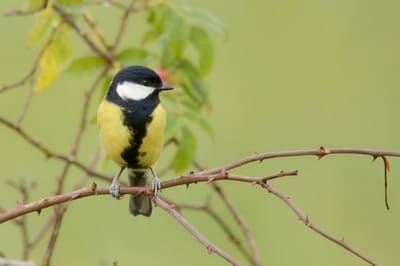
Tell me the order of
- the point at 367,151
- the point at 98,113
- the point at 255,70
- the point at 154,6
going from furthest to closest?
the point at 255,70 → the point at 154,6 → the point at 98,113 → the point at 367,151

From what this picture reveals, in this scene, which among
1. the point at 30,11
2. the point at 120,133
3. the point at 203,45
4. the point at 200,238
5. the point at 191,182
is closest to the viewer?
the point at 200,238

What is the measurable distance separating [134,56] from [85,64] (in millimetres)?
131

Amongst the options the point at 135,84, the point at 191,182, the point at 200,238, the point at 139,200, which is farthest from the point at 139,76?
the point at 200,238

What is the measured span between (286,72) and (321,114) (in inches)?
18.3

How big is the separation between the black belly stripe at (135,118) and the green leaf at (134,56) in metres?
0.25

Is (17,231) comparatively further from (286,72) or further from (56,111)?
(286,72)

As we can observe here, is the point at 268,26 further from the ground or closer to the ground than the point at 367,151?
further from the ground

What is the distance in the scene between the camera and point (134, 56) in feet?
10.9

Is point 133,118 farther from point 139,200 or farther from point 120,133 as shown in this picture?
point 139,200

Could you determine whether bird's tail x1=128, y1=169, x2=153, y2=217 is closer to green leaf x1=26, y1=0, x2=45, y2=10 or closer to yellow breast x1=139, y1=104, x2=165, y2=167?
yellow breast x1=139, y1=104, x2=165, y2=167

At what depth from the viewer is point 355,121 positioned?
6637 mm

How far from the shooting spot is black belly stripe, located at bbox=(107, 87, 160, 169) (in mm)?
3025

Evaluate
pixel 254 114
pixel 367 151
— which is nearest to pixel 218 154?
pixel 254 114

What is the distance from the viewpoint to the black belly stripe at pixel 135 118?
9.93ft
